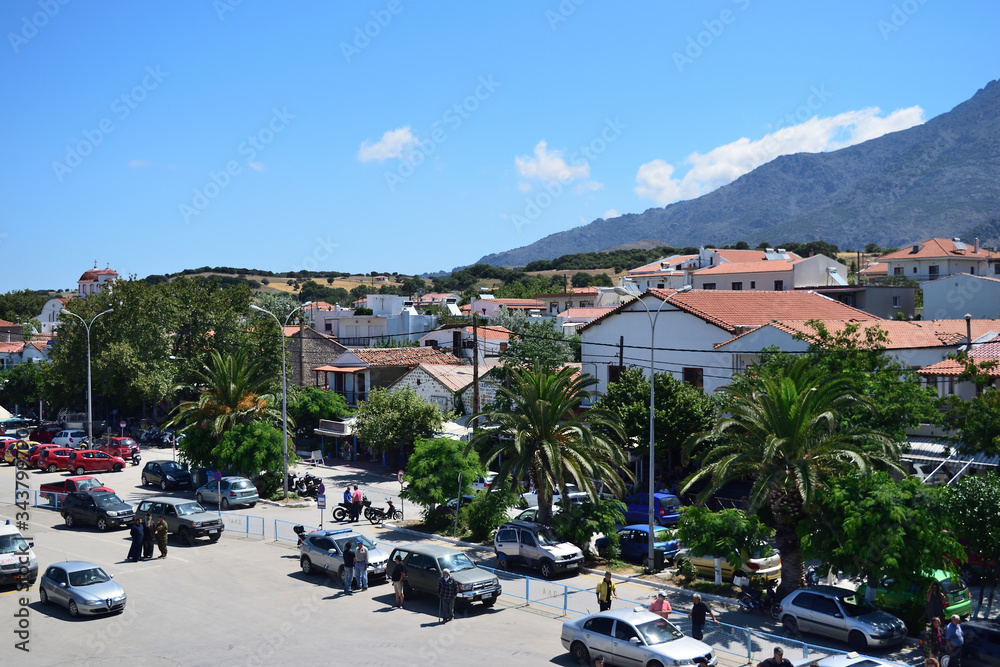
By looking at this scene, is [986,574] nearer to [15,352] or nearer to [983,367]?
[983,367]

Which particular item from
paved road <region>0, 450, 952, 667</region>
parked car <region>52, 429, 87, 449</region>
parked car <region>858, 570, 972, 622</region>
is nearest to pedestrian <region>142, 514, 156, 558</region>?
paved road <region>0, 450, 952, 667</region>

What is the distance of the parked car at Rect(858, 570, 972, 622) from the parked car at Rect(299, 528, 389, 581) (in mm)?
12782

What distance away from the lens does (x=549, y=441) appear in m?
26.7

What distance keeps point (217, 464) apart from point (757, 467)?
87.7ft

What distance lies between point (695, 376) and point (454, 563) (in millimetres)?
24220

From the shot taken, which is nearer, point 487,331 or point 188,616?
point 188,616

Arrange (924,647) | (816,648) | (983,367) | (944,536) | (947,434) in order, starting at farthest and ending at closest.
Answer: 1. (947,434)
2. (983,367)
3. (944,536)
4. (924,647)
5. (816,648)

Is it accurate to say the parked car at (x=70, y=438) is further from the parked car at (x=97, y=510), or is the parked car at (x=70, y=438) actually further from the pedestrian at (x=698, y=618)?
the pedestrian at (x=698, y=618)

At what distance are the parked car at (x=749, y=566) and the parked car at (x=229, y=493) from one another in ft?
64.8

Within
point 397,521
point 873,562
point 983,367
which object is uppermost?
point 983,367

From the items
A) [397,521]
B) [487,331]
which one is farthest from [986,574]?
[487,331]

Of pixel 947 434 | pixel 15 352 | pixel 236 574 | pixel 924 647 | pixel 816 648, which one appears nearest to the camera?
pixel 816 648

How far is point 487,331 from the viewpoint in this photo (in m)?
63.6

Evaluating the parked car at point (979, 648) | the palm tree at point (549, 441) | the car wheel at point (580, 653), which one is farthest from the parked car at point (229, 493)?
the parked car at point (979, 648)
